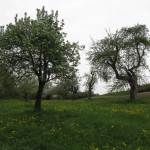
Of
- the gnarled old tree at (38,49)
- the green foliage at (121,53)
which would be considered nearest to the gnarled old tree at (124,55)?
the green foliage at (121,53)

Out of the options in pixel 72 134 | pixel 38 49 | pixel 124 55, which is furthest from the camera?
pixel 124 55

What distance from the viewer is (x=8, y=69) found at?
26734 millimetres

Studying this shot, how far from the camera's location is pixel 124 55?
159ft

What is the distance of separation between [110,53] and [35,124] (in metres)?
28.8

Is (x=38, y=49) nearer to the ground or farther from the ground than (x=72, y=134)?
farther from the ground

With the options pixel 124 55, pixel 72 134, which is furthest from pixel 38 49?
pixel 124 55

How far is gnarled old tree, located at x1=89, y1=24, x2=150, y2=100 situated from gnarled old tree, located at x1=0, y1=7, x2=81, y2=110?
21054 millimetres

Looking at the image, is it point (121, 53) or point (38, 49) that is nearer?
point (38, 49)

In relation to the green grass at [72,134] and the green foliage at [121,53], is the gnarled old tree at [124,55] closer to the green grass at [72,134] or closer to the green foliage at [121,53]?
the green foliage at [121,53]

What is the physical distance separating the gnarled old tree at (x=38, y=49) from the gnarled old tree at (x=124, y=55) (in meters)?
21.1

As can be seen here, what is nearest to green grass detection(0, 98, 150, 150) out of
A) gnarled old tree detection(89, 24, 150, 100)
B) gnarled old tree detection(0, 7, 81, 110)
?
gnarled old tree detection(0, 7, 81, 110)

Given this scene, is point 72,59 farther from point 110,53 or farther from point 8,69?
point 110,53

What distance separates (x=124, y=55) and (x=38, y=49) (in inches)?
1011

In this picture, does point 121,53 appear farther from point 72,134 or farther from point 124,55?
point 72,134
